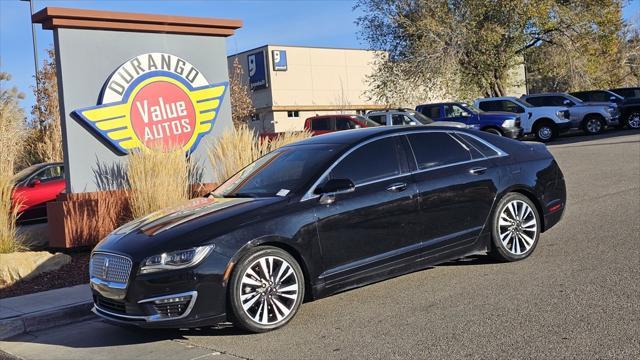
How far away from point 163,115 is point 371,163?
5.62 metres

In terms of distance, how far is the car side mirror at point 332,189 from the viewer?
5.90 metres

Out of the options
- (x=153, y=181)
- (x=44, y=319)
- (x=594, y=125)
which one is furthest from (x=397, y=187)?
(x=594, y=125)

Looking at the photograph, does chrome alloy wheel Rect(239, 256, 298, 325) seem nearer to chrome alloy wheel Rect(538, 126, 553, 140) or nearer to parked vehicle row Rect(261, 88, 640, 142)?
parked vehicle row Rect(261, 88, 640, 142)

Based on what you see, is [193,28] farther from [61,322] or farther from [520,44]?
[520,44]

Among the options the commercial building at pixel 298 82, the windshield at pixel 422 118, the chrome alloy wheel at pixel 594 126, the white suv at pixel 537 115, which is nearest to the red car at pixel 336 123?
the windshield at pixel 422 118

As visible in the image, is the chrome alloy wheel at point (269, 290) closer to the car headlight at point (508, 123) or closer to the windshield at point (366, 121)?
the windshield at point (366, 121)

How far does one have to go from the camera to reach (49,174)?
15062 millimetres

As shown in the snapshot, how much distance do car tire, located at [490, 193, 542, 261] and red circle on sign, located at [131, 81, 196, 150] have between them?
547cm

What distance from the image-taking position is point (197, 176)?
10797 mm

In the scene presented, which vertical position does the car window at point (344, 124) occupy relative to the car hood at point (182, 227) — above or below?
above

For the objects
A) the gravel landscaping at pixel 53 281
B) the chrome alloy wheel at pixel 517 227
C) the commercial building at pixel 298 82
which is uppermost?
the commercial building at pixel 298 82

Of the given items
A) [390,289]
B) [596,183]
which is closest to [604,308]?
[390,289]

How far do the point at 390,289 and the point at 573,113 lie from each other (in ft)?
69.1

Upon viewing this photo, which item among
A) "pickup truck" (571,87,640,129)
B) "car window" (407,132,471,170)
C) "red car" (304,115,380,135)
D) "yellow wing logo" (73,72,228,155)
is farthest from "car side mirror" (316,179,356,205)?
"pickup truck" (571,87,640,129)
